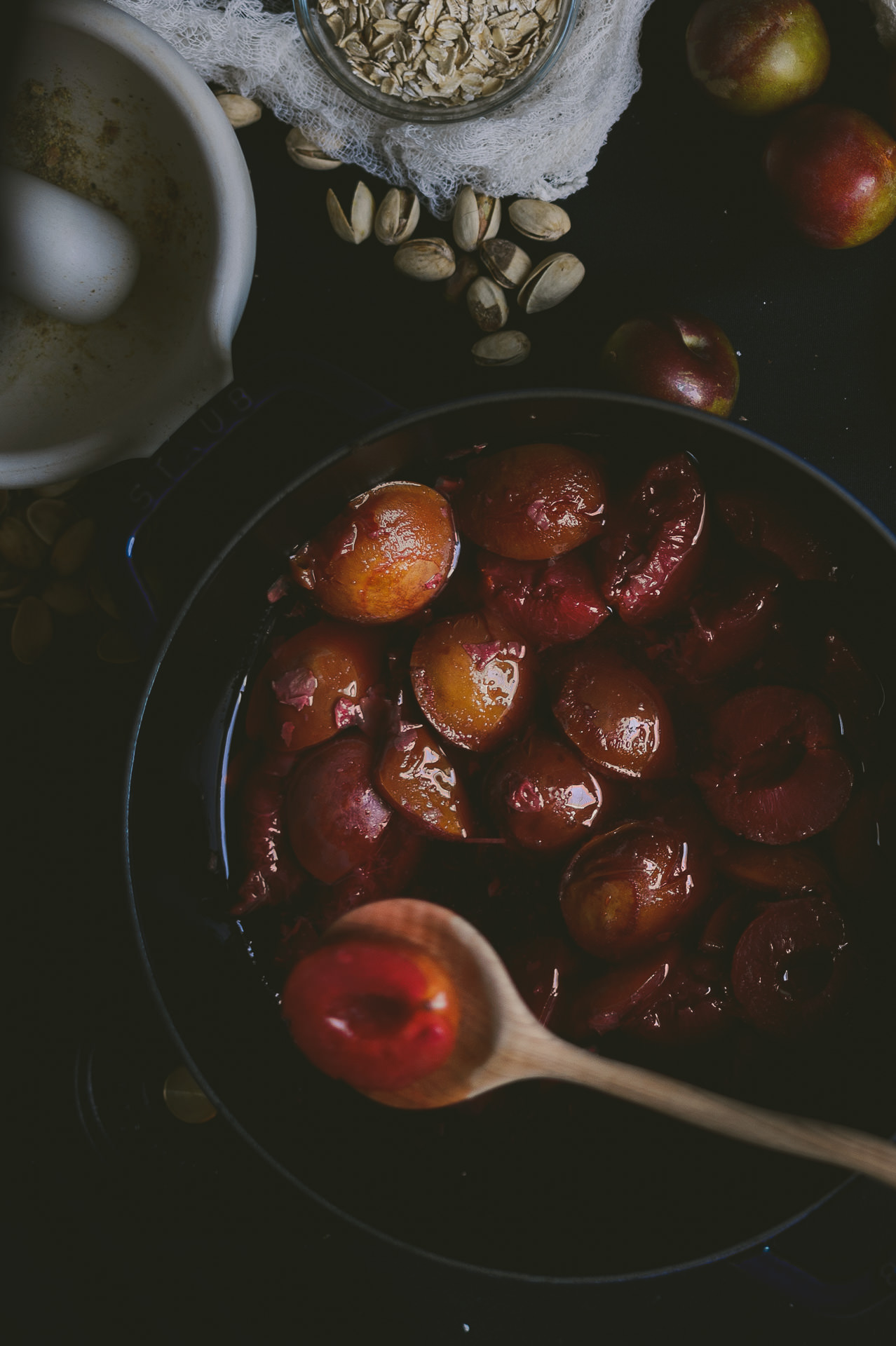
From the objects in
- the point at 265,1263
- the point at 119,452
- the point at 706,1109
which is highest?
the point at 706,1109

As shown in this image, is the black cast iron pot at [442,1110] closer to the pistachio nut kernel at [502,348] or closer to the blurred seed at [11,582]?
the pistachio nut kernel at [502,348]

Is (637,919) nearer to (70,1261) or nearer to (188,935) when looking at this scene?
(188,935)

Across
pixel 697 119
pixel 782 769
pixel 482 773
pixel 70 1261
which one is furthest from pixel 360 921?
pixel 697 119

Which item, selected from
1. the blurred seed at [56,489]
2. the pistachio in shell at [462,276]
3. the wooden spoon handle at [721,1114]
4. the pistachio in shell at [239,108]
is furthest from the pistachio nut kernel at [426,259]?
the wooden spoon handle at [721,1114]

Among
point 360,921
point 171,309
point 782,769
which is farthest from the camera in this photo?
point 171,309

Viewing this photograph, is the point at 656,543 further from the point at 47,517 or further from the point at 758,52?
the point at 47,517

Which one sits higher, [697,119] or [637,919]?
[697,119]
